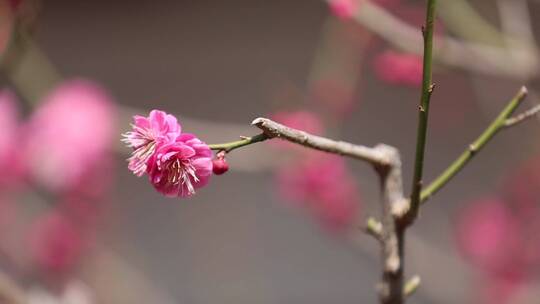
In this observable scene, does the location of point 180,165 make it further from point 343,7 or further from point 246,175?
point 246,175

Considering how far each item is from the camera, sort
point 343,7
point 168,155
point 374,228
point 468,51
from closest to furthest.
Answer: point 168,155
point 374,228
point 343,7
point 468,51

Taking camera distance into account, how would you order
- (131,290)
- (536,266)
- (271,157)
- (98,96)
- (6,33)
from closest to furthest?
(6,33) < (271,157) < (98,96) < (536,266) < (131,290)

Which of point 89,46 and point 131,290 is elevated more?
point 89,46

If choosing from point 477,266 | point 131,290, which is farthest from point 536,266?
point 131,290

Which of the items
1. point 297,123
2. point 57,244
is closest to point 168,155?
point 297,123

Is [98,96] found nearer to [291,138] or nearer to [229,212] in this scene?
[229,212]

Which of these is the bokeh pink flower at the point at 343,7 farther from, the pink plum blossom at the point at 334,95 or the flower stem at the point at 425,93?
the pink plum blossom at the point at 334,95
